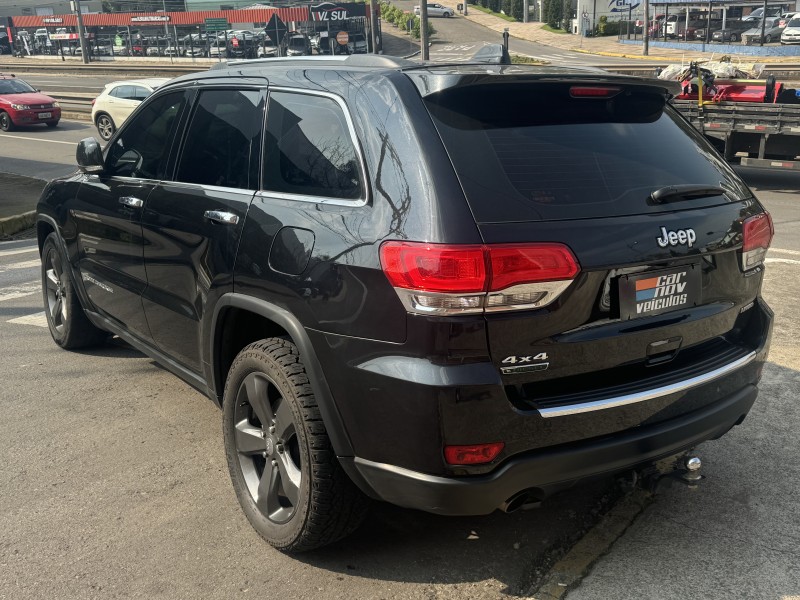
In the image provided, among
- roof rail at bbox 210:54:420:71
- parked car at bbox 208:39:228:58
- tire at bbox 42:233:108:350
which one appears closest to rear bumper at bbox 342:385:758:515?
roof rail at bbox 210:54:420:71

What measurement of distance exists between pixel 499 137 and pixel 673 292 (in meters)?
0.84

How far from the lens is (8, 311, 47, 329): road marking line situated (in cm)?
662

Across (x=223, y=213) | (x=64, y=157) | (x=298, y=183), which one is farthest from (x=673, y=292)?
(x=64, y=157)

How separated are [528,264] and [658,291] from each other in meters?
0.59

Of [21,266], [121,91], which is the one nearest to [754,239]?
[21,266]

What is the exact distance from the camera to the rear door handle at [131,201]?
421 cm

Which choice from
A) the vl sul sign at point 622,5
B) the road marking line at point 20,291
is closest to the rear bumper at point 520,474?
the road marking line at point 20,291

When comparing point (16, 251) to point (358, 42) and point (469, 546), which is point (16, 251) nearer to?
point (469, 546)

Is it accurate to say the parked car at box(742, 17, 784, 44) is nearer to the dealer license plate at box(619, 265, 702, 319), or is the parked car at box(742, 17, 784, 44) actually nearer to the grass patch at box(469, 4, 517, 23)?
the grass patch at box(469, 4, 517, 23)

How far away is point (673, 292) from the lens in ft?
9.70

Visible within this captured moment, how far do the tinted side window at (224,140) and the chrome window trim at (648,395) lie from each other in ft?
5.15

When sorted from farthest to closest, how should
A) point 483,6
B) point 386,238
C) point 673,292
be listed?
point 483,6 → point 673,292 → point 386,238

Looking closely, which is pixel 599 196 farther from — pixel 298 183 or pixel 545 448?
pixel 298 183

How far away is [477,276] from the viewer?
8.43 feet
